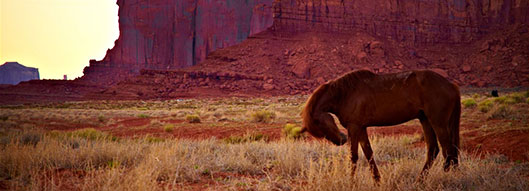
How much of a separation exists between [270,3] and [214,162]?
76.7 metres

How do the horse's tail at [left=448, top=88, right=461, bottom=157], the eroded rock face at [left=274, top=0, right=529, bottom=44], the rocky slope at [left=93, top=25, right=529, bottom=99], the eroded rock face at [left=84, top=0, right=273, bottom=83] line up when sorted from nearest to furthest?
the horse's tail at [left=448, top=88, right=461, bottom=157], the rocky slope at [left=93, top=25, right=529, bottom=99], the eroded rock face at [left=274, top=0, right=529, bottom=44], the eroded rock face at [left=84, top=0, right=273, bottom=83]

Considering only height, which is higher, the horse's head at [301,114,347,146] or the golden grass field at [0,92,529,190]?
the horse's head at [301,114,347,146]

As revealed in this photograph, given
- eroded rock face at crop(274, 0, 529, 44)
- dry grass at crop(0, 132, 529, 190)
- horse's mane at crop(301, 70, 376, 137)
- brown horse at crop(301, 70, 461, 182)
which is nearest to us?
dry grass at crop(0, 132, 529, 190)

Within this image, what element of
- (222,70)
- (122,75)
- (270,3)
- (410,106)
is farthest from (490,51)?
(122,75)

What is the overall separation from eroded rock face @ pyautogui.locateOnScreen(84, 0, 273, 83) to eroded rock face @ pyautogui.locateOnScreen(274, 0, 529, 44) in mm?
8506

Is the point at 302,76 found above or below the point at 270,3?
below

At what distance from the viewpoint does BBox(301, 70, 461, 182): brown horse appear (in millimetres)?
4191

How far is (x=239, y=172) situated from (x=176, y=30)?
93.1m

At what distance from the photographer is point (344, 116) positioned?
4324 millimetres

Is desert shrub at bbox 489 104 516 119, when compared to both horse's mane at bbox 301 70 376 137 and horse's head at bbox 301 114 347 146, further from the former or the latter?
horse's head at bbox 301 114 347 146

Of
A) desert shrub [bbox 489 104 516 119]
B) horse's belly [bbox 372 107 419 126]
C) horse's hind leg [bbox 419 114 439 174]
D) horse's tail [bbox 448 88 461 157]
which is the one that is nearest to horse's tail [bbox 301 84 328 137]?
horse's belly [bbox 372 107 419 126]

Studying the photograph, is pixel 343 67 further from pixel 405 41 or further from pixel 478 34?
pixel 478 34

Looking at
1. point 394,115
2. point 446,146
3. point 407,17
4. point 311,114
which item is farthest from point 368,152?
point 407,17

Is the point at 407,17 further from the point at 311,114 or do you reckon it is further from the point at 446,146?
the point at 311,114
